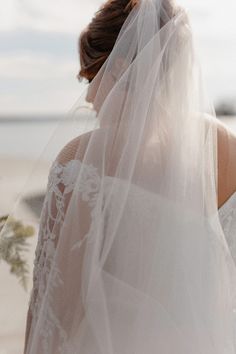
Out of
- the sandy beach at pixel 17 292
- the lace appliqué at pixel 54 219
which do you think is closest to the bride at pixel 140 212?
the lace appliqué at pixel 54 219

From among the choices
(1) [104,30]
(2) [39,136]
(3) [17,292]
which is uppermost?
(1) [104,30]

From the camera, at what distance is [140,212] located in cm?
133

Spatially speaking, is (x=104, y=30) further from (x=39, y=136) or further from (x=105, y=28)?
(x=39, y=136)

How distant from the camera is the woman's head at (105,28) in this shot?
55.6 inches

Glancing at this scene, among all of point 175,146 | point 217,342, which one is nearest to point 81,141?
point 175,146

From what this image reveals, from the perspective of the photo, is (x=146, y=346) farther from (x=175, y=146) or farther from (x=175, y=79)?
(x=175, y=79)

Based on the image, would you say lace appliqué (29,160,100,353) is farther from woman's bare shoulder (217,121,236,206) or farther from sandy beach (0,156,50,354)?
woman's bare shoulder (217,121,236,206)

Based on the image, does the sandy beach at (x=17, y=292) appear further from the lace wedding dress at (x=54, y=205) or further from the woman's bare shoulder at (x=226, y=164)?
the woman's bare shoulder at (x=226, y=164)

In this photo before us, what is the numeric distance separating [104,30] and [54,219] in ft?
1.59

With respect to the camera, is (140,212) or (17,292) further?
(17,292)

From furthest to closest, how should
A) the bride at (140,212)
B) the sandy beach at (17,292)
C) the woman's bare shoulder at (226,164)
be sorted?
the sandy beach at (17,292) → the woman's bare shoulder at (226,164) → the bride at (140,212)

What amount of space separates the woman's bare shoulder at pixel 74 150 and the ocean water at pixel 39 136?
0.07m

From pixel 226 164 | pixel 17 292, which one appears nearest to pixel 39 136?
pixel 17 292

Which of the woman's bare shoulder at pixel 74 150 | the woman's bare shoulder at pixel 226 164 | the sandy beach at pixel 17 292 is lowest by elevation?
the sandy beach at pixel 17 292
